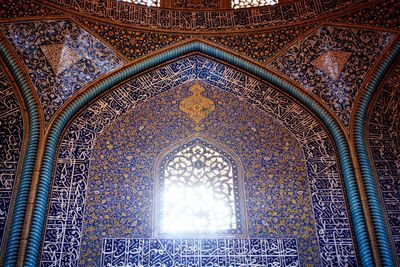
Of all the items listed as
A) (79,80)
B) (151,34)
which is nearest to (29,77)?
(79,80)

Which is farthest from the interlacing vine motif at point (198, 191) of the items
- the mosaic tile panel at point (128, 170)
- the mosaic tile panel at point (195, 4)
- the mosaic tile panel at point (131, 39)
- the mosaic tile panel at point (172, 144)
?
the mosaic tile panel at point (195, 4)

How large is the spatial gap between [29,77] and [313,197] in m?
3.92

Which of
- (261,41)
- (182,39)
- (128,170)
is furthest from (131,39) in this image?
(128,170)

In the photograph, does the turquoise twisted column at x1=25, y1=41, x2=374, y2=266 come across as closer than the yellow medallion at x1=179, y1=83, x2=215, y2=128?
Yes

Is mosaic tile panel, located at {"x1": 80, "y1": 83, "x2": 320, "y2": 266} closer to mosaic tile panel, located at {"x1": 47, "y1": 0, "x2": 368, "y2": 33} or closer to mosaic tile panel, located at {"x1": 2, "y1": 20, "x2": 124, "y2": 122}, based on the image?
mosaic tile panel, located at {"x1": 2, "y1": 20, "x2": 124, "y2": 122}

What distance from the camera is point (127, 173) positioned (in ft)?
23.7

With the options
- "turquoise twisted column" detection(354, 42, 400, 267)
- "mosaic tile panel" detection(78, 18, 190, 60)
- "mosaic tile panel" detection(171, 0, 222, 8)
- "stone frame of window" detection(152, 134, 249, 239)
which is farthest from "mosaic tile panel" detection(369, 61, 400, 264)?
"mosaic tile panel" detection(78, 18, 190, 60)

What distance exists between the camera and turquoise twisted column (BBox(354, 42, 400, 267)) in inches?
258

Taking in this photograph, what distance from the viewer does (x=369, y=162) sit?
728 centimetres

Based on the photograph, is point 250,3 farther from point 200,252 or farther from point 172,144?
point 200,252

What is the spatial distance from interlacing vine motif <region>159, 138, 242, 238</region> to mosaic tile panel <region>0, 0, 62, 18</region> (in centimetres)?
252

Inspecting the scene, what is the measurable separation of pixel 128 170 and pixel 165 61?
68.8 inches

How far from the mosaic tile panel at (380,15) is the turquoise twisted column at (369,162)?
0.31 m

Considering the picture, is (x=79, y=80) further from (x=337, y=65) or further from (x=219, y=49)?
(x=337, y=65)
